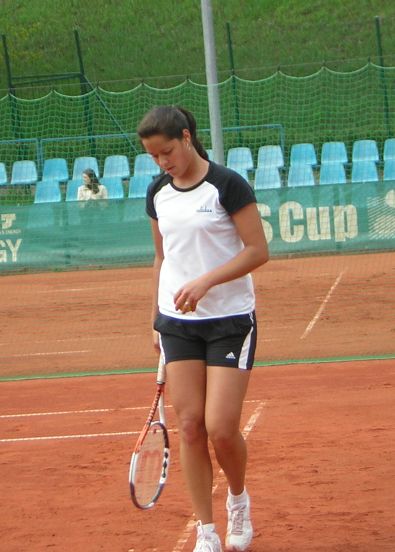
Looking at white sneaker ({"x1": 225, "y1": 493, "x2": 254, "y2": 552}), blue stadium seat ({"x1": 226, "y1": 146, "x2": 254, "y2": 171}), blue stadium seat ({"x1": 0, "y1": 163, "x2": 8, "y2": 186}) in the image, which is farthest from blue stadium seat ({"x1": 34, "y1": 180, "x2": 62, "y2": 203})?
white sneaker ({"x1": 225, "y1": 493, "x2": 254, "y2": 552})

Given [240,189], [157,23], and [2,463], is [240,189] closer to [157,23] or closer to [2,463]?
[2,463]

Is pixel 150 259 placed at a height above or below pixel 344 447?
above

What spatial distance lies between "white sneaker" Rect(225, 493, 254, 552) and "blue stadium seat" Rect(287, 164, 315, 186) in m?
17.1

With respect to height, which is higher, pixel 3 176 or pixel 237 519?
pixel 3 176

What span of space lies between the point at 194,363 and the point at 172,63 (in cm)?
2823

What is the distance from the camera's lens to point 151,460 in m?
5.27

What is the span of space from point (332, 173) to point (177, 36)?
41.2 feet

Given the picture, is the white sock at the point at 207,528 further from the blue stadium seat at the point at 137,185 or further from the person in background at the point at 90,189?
the blue stadium seat at the point at 137,185

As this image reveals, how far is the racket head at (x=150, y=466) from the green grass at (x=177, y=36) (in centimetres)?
2475

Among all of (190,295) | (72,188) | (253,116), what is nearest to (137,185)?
(72,188)

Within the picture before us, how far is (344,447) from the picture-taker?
24.9ft

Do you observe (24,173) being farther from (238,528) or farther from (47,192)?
(238,528)

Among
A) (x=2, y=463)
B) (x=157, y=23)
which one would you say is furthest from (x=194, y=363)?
(x=157, y=23)

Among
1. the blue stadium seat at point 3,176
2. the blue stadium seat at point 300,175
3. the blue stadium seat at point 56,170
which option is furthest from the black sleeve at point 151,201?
the blue stadium seat at point 3,176
